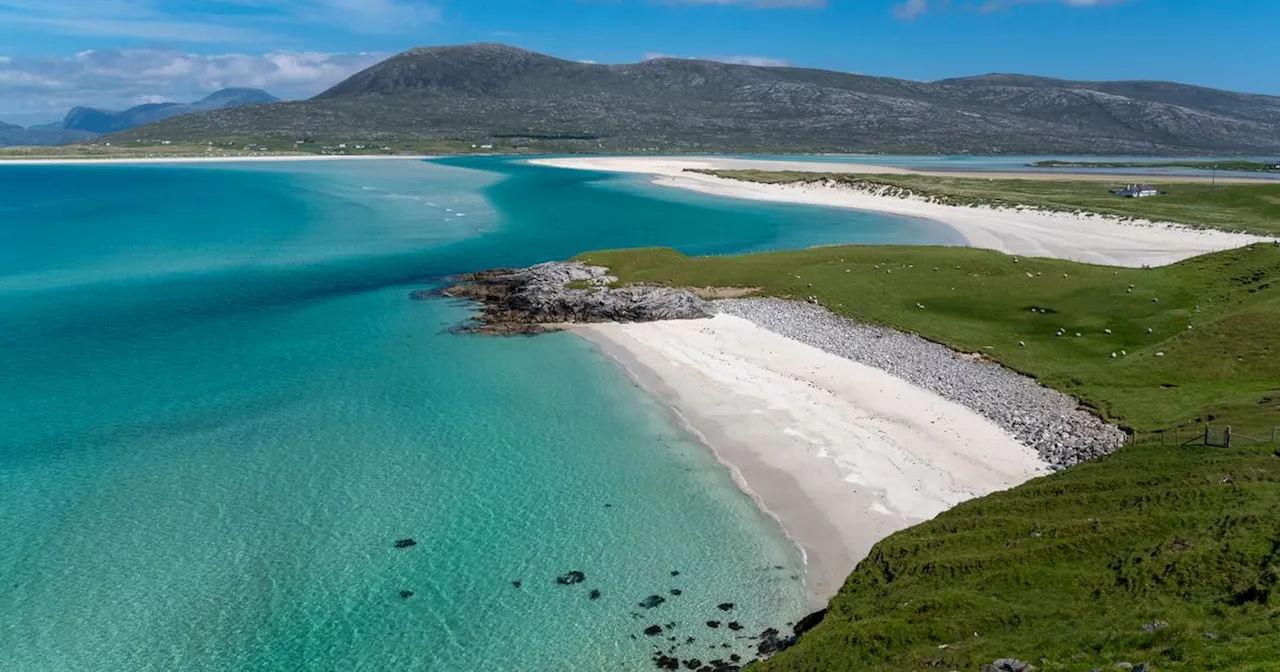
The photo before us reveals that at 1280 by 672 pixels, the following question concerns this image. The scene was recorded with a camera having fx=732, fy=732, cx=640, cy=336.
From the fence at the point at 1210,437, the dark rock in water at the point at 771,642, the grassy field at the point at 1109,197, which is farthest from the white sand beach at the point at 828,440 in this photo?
the grassy field at the point at 1109,197

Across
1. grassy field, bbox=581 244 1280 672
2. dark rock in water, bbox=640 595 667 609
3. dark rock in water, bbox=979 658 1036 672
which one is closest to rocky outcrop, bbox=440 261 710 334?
grassy field, bbox=581 244 1280 672

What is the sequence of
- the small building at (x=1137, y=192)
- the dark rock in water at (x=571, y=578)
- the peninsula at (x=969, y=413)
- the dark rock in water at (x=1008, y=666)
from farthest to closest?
1. the small building at (x=1137, y=192)
2. the dark rock in water at (x=571, y=578)
3. the peninsula at (x=969, y=413)
4. the dark rock in water at (x=1008, y=666)

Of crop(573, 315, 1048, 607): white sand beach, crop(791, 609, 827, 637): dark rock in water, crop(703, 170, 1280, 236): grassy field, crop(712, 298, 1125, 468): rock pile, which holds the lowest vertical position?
crop(791, 609, 827, 637): dark rock in water

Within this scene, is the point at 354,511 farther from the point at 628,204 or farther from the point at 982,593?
the point at 628,204

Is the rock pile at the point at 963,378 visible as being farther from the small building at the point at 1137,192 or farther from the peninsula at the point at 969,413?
the small building at the point at 1137,192

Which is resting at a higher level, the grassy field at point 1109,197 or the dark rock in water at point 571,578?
the grassy field at point 1109,197

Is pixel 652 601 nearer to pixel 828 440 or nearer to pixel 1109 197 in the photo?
pixel 828 440

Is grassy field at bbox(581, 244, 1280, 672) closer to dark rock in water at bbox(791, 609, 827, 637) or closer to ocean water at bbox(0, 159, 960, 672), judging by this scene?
dark rock in water at bbox(791, 609, 827, 637)
